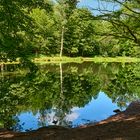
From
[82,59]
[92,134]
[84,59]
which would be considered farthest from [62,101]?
[84,59]

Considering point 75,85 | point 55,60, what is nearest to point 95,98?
point 75,85

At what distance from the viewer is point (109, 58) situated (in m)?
Answer: 88.0

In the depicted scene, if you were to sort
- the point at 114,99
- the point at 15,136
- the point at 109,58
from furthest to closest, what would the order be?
the point at 109,58 < the point at 114,99 < the point at 15,136

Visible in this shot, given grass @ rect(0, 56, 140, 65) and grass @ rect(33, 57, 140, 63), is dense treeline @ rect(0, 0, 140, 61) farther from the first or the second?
grass @ rect(33, 57, 140, 63)

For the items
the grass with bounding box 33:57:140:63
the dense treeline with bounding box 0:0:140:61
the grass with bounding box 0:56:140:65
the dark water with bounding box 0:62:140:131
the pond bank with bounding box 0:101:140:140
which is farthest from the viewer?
the grass with bounding box 33:57:140:63

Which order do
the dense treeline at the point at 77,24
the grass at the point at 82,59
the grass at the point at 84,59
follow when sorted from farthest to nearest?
the grass at the point at 84,59 → the grass at the point at 82,59 → the dense treeline at the point at 77,24

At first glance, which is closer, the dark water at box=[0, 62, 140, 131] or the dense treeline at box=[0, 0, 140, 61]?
the dense treeline at box=[0, 0, 140, 61]

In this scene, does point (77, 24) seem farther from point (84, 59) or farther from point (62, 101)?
point (84, 59)

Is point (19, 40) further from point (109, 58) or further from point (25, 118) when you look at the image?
point (109, 58)

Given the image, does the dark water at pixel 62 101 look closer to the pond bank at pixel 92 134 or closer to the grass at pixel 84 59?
the pond bank at pixel 92 134

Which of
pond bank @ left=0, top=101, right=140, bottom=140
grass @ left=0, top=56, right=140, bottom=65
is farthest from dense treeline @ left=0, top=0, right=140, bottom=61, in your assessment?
grass @ left=0, top=56, right=140, bottom=65

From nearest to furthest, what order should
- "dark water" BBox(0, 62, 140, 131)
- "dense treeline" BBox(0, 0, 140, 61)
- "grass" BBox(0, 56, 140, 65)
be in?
"dense treeline" BBox(0, 0, 140, 61), "dark water" BBox(0, 62, 140, 131), "grass" BBox(0, 56, 140, 65)

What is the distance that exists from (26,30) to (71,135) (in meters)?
3.78

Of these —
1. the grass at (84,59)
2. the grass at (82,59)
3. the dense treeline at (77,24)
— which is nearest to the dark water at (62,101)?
the dense treeline at (77,24)
